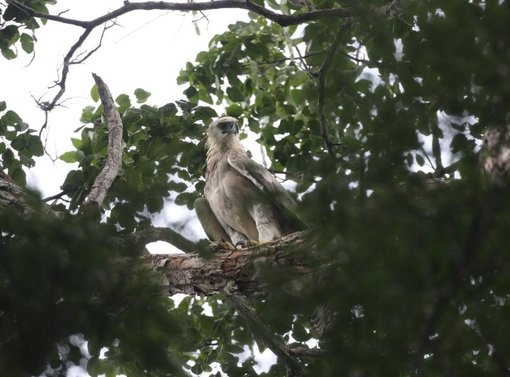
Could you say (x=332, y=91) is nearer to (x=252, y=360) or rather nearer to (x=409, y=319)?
(x=409, y=319)

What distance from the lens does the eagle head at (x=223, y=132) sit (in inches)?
289

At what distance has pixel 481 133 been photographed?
81.3 inches

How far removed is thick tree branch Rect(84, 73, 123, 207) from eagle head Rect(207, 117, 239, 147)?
2.51 meters

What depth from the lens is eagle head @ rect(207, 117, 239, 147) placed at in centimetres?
734

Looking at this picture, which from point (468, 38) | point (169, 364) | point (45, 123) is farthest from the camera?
point (45, 123)

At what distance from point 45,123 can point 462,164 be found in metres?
4.29

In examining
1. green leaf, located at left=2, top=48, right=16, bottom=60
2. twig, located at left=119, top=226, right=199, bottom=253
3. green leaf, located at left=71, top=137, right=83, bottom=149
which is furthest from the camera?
green leaf, located at left=2, top=48, right=16, bottom=60

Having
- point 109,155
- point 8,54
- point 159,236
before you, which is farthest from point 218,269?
point 8,54

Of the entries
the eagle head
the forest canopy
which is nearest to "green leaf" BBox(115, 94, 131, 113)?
the eagle head

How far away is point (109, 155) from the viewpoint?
453 cm

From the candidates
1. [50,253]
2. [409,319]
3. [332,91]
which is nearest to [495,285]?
[409,319]

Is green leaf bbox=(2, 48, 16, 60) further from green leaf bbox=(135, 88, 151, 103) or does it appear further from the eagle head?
the eagle head

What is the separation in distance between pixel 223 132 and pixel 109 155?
9.94 ft

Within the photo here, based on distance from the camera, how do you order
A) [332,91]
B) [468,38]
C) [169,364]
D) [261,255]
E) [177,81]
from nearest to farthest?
[468,38] → [169,364] → [332,91] → [261,255] → [177,81]
